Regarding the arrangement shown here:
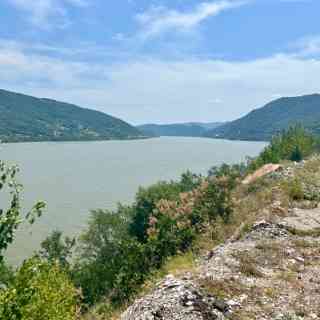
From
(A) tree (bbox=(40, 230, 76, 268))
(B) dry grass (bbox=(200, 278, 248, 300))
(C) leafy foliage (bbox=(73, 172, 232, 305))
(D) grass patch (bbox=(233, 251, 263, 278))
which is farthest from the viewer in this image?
(A) tree (bbox=(40, 230, 76, 268))

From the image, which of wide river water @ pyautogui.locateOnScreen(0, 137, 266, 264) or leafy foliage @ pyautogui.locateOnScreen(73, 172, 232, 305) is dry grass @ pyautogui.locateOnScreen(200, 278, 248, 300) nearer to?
leafy foliage @ pyautogui.locateOnScreen(73, 172, 232, 305)

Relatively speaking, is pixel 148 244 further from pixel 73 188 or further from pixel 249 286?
pixel 73 188

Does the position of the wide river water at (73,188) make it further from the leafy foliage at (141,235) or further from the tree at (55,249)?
the leafy foliage at (141,235)

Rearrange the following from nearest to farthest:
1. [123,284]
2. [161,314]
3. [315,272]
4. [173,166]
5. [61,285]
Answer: [161,314], [315,272], [61,285], [123,284], [173,166]

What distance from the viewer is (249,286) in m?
12.6

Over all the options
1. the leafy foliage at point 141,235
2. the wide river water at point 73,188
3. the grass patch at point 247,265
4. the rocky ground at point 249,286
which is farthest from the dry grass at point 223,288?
the wide river water at point 73,188

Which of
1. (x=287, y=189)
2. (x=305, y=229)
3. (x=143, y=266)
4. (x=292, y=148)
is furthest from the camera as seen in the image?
(x=292, y=148)

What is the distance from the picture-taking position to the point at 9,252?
59.8 m

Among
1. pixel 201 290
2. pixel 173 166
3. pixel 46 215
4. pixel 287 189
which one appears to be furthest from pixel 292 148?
pixel 173 166

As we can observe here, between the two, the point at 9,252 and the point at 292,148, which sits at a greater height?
the point at 292,148

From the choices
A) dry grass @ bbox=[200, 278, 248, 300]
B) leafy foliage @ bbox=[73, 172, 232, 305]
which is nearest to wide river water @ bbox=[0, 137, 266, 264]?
leafy foliage @ bbox=[73, 172, 232, 305]

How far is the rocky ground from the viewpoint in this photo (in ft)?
36.0

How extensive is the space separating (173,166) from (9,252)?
379ft

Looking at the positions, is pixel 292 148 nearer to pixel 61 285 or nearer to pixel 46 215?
pixel 46 215
